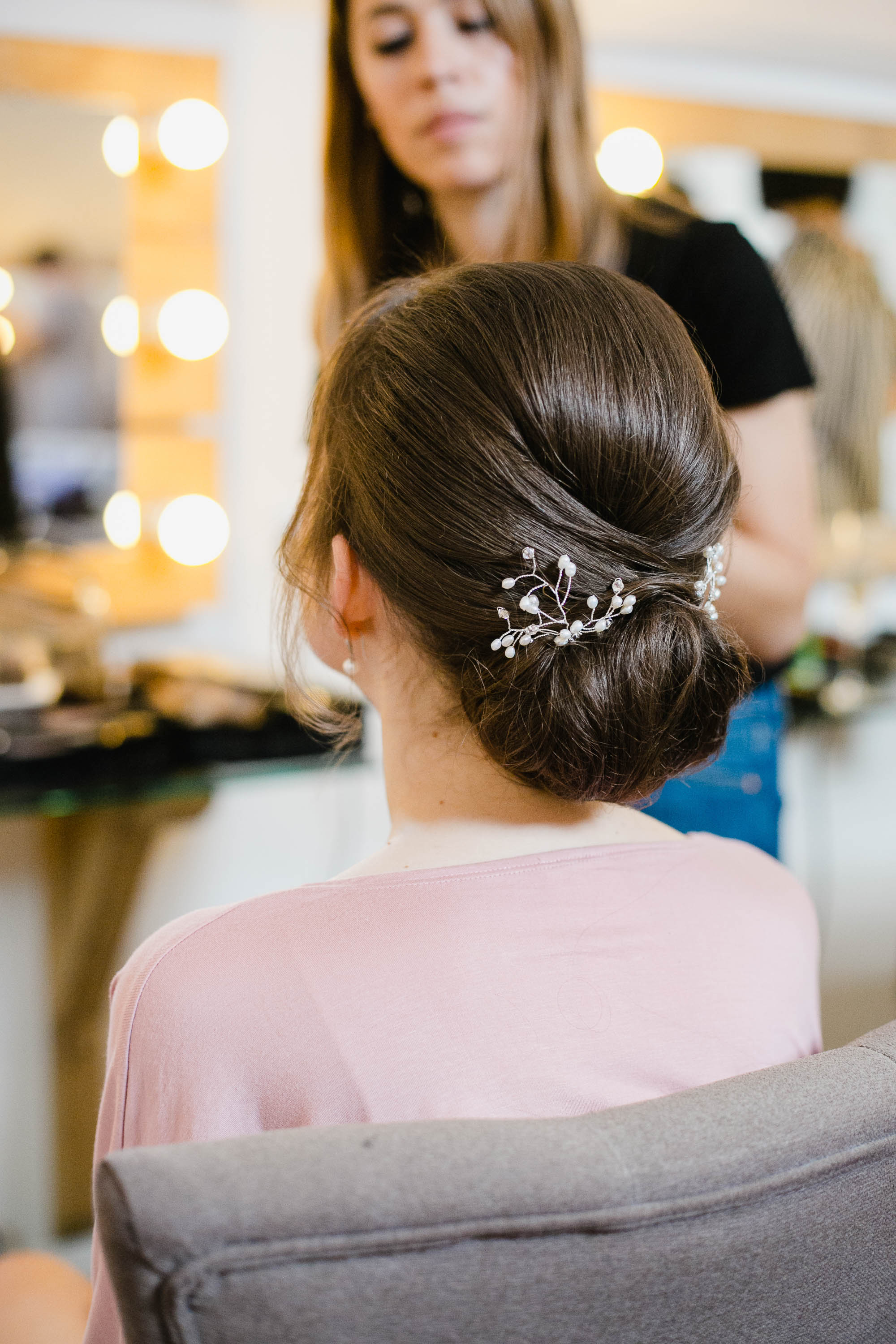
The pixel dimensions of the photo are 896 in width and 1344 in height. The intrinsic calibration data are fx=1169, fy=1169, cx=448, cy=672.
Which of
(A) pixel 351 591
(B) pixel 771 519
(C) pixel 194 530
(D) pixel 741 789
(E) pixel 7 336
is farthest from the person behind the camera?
(C) pixel 194 530

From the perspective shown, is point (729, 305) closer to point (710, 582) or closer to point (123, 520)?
point (710, 582)

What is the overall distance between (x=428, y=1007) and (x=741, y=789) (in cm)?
63

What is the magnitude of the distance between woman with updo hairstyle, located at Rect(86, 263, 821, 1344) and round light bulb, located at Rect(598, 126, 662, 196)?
1.52m

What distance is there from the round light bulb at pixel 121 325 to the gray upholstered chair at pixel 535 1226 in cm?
156

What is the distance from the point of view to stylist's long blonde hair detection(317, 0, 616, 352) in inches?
38.4

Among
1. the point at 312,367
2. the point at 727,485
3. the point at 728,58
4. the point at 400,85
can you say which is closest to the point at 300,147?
the point at 312,367

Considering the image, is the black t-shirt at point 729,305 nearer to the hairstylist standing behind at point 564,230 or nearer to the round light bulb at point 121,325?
the hairstylist standing behind at point 564,230

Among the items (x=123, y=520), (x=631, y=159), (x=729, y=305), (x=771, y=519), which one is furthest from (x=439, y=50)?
(x=631, y=159)

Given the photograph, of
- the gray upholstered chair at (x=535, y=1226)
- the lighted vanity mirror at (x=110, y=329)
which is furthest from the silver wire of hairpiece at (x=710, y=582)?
the lighted vanity mirror at (x=110, y=329)

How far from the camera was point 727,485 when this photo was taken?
60 centimetres

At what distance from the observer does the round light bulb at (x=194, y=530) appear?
184cm

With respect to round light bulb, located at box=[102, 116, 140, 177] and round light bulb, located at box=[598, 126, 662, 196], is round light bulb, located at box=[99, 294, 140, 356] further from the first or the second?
round light bulb, located at box=[598, 126, 662, 196]

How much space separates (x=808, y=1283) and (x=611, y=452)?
0.35 metres

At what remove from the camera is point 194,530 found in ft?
6.11
